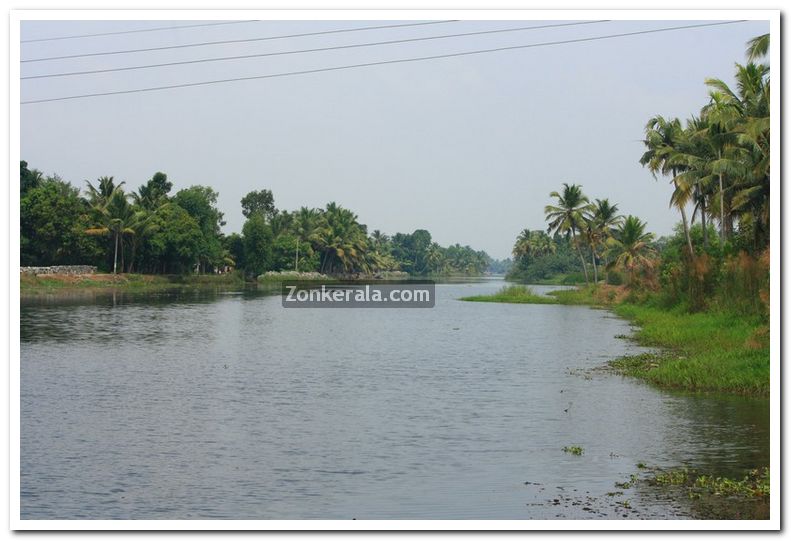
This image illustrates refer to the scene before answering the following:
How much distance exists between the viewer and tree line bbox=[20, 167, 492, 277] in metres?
76.3

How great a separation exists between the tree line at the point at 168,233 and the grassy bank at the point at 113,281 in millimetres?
1659

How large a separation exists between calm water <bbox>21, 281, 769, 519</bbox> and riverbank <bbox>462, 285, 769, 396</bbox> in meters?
0.97

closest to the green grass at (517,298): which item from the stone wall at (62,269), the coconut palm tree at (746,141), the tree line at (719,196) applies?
the tree line at (719,196)

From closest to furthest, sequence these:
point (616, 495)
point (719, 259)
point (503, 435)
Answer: point (616, 495)
point (503, 435)
point (719, 259)

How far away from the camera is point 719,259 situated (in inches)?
1473

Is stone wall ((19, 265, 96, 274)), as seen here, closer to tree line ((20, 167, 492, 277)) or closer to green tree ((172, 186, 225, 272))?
tree line ((20, 167, 492, 277))

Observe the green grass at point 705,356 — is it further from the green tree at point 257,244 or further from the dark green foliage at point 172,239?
the green tree at point 257,244

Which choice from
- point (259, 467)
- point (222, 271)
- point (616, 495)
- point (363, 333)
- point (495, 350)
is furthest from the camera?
point (222, 271)

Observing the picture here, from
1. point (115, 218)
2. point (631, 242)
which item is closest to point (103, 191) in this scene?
point (115, 218)

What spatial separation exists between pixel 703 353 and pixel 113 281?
231ft
